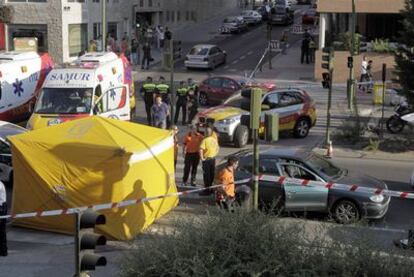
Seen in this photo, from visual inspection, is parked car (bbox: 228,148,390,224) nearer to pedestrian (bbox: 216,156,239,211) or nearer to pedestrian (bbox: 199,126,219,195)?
pedestrian (bbox: 216,156,239,211)

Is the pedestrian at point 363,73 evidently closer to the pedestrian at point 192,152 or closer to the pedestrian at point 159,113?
the pedestrian at point 159,113

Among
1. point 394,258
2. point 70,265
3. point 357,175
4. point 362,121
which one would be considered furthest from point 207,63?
point 394,258

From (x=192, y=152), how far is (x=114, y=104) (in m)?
6.01

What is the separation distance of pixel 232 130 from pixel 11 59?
8.30 metres

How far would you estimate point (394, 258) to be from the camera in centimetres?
765

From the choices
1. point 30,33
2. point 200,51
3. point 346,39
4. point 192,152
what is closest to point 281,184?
point 192,152

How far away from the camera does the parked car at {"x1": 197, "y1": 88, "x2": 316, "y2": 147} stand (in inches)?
872

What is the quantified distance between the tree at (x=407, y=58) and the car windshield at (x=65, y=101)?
992 cm

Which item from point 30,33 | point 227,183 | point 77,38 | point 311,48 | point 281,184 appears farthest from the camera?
point 311,48

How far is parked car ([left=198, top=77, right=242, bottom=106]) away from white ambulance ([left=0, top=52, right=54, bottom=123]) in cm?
723

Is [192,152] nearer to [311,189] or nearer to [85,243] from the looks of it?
[311,189]

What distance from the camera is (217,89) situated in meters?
29.8

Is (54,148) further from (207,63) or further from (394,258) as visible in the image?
(207,63)

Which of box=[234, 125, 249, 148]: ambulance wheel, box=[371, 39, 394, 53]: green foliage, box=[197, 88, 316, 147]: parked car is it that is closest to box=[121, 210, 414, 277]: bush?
box=[197, 88, 316, 147]: parked car
